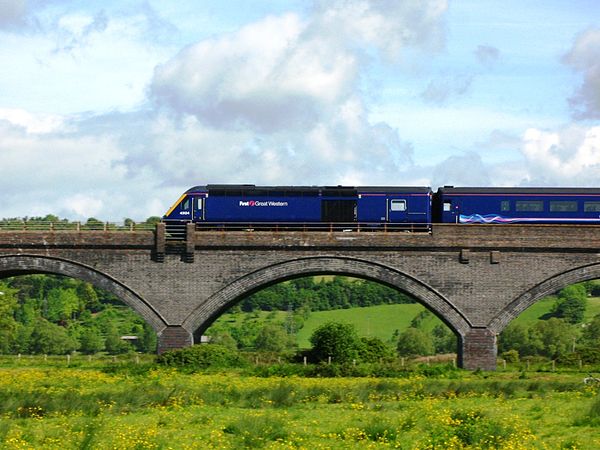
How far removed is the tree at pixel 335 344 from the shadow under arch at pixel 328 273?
4.16 meters

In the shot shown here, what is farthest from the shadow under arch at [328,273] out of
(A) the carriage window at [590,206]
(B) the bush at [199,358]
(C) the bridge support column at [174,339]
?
(A) the carriage window at [590,206]

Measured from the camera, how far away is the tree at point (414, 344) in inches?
4786

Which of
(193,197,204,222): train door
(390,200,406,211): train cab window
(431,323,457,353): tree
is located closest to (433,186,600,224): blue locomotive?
(390,200,406,211): train cab window

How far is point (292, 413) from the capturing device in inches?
1145

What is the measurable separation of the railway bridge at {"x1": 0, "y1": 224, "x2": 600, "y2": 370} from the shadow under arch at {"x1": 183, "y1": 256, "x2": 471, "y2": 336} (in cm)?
5

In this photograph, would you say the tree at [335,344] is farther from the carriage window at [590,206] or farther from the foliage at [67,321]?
the foliage at [67,321]

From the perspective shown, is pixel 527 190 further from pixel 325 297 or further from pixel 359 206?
pixel 325 297

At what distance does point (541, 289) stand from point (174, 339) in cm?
1992

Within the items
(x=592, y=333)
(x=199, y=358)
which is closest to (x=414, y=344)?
(x=592, y=333)

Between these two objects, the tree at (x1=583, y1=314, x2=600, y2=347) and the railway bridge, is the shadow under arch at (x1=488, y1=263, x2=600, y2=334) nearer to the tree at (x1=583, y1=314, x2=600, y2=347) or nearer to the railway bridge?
the railway bridge

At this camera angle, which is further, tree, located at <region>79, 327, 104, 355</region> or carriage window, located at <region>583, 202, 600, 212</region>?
tree, located at <region>79, 327, 104, 355</region>

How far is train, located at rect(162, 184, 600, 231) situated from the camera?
166ft

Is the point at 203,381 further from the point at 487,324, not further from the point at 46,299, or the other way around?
the point at 46,299

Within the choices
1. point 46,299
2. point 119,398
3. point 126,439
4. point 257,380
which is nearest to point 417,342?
point 46,299
